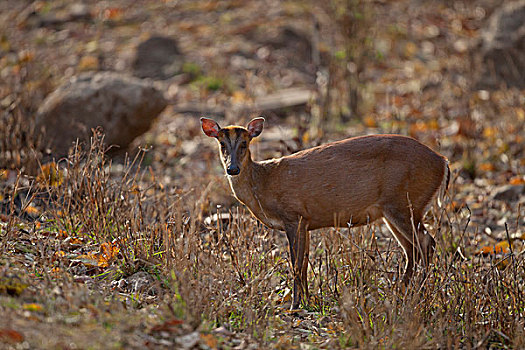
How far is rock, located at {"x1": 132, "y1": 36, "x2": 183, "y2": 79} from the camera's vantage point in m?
13.9

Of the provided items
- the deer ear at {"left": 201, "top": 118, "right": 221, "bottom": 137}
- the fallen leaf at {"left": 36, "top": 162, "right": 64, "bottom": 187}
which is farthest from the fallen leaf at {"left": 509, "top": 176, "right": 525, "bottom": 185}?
the fallen leaf at {"left": 36, "top": 162, "right": 64, "bottom": 187}

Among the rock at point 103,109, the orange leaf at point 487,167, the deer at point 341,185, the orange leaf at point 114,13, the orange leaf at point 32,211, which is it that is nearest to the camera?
the deer at point 341,185

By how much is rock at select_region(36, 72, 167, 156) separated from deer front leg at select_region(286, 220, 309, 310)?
169 inches

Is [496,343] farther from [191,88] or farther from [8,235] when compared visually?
[191,88]

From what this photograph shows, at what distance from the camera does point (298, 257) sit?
5656mm

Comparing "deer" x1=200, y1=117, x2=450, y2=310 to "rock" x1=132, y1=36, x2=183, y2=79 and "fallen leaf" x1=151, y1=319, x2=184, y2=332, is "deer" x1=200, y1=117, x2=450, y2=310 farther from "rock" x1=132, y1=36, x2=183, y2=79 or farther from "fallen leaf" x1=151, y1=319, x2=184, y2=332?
"rock" x1=132, y1=36, x2=183, y2=79

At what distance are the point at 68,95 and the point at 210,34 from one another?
→ 700 cm

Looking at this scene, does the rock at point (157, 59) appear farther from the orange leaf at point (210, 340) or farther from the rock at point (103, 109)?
the orange leaf at point (210, 340)

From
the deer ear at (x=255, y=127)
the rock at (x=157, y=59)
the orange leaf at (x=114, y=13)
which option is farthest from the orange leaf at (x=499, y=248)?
the orange leaf at (x=114, y=13)

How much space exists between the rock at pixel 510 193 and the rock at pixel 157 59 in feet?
24.3

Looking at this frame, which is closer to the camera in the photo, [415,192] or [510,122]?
[415,192]

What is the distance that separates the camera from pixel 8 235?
527 cm

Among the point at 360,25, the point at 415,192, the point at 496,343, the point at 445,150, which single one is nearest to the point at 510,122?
the point at 445,150

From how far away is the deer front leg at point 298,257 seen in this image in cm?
547
